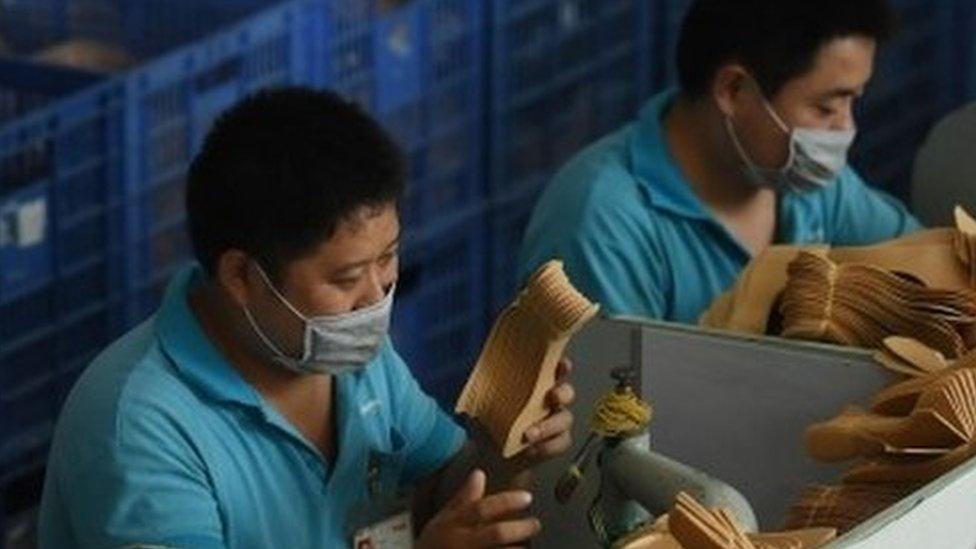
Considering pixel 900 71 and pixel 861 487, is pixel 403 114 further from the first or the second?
pixel 861 487

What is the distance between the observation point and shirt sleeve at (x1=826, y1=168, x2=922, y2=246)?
11.4 feet

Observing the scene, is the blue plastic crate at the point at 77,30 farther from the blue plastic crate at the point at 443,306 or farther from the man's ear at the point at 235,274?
the man's ear at the point at 235,274

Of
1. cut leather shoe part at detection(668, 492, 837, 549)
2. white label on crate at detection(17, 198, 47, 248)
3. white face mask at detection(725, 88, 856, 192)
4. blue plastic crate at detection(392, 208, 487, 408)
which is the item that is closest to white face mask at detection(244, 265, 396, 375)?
cut leather shoe part at detection(668, 492, 837, 549)

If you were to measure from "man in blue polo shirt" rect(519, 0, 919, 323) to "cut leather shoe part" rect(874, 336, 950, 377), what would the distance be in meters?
0.67

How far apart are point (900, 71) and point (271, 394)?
2.80 m

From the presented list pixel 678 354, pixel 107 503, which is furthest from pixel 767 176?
pixel 107 503

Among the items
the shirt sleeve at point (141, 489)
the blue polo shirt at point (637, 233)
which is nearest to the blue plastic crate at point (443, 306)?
the blue polo shirt at point (637, 233)

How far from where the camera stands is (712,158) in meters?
3.31

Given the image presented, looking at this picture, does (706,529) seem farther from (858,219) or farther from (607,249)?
(858,219)

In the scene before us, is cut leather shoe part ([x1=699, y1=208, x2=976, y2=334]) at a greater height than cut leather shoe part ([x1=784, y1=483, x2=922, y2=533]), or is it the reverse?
cut leather shoe part ([x1=699, y1=208, x2=976, y2=334])

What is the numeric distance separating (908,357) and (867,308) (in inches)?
6.2

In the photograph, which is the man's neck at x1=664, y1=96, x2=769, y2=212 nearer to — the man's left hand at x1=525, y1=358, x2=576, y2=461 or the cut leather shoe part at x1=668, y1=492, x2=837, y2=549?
the man's left hand at x1=525, y1=358, x2=576, y2=461

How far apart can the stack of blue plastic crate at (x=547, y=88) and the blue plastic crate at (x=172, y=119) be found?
602 millimetres

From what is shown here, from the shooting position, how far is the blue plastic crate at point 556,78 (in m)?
4.60
